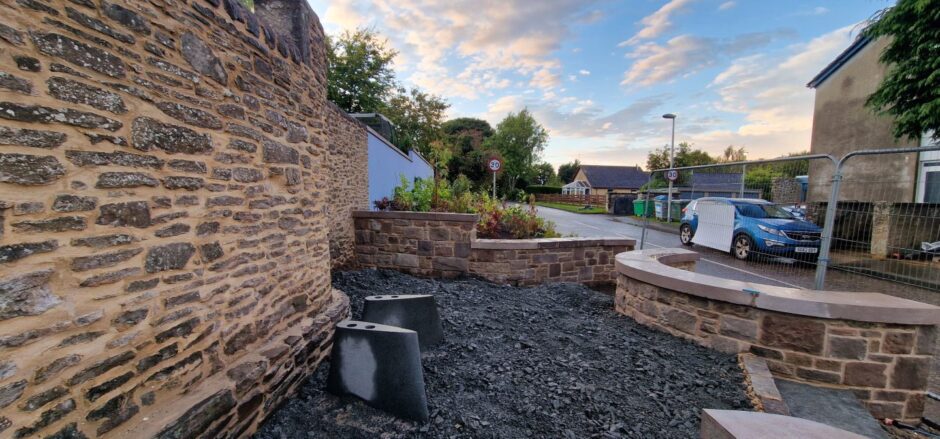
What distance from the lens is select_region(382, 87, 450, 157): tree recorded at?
72.7 feet

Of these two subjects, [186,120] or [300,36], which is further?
[300,36]

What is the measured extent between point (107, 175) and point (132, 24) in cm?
76

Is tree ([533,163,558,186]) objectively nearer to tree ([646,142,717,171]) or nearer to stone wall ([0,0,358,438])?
tree ([646,142,717,171])

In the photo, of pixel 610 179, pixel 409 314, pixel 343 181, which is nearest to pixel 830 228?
pixel 409 314

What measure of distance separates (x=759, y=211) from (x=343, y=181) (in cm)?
855

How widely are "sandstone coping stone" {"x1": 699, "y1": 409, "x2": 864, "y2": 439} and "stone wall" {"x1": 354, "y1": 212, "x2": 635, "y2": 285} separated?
14.3ft

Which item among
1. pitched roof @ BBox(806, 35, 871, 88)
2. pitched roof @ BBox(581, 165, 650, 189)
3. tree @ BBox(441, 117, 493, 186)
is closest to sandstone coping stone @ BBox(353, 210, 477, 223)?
pitched roof @ BBox(806, 35, 871, 88)

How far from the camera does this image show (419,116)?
22906 mm

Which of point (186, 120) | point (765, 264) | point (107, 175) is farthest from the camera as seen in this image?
point (765, 264)

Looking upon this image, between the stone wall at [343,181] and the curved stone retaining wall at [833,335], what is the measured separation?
16.5 ft

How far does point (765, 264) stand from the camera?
21.7ft

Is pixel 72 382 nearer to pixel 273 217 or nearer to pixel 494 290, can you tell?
pixel 273 217

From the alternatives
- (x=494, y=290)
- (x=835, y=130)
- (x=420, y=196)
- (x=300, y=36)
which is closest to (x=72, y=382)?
(x=300, y=36)

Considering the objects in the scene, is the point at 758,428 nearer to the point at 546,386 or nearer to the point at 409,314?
the point at 546,386
